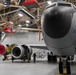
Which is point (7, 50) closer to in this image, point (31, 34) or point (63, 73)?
point (31, 34)

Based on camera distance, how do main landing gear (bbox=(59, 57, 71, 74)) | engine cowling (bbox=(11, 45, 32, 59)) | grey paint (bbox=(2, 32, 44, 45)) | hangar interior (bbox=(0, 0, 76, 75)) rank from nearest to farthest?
main landing gear (bbox=(59, 57, 71, 74)) → hangar interior (bbox=(0, 0, 76, 75)) → engine cowling (bbox=(11, 45, 32, 59)) → grey paint (bbox=(2, 32, 44, 45))

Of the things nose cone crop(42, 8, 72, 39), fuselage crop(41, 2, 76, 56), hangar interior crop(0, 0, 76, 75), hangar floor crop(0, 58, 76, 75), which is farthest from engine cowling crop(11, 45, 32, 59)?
nose cone crop(42, 8, 72, 39)

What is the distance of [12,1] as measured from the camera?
1383cm

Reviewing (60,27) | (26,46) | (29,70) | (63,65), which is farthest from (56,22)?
(26,46)

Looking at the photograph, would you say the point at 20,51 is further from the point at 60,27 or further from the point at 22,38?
the point at 22,38

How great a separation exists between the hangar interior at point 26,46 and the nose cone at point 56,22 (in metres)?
0.11

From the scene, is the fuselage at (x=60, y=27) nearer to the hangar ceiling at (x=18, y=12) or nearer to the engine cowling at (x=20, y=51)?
the hangar ceiling at (x=18, y=12)

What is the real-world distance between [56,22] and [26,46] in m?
9.47

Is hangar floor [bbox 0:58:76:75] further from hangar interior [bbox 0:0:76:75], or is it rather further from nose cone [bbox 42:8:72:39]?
nose cone [bbox 42:8:72:39]

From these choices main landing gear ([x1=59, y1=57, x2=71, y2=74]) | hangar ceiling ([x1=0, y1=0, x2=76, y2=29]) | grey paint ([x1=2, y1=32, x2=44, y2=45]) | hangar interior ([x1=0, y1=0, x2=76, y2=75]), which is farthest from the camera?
grey paint ([x1=2, y1=32, x2=44, y2=45])

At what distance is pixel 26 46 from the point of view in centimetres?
1402

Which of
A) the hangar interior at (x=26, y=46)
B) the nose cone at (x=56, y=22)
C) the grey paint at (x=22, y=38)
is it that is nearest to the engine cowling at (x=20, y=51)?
the hangar interior at (x=26, y=46)

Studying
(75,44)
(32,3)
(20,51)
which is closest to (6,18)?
(20,51)

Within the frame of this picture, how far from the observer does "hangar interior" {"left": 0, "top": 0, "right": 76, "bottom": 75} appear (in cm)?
866
